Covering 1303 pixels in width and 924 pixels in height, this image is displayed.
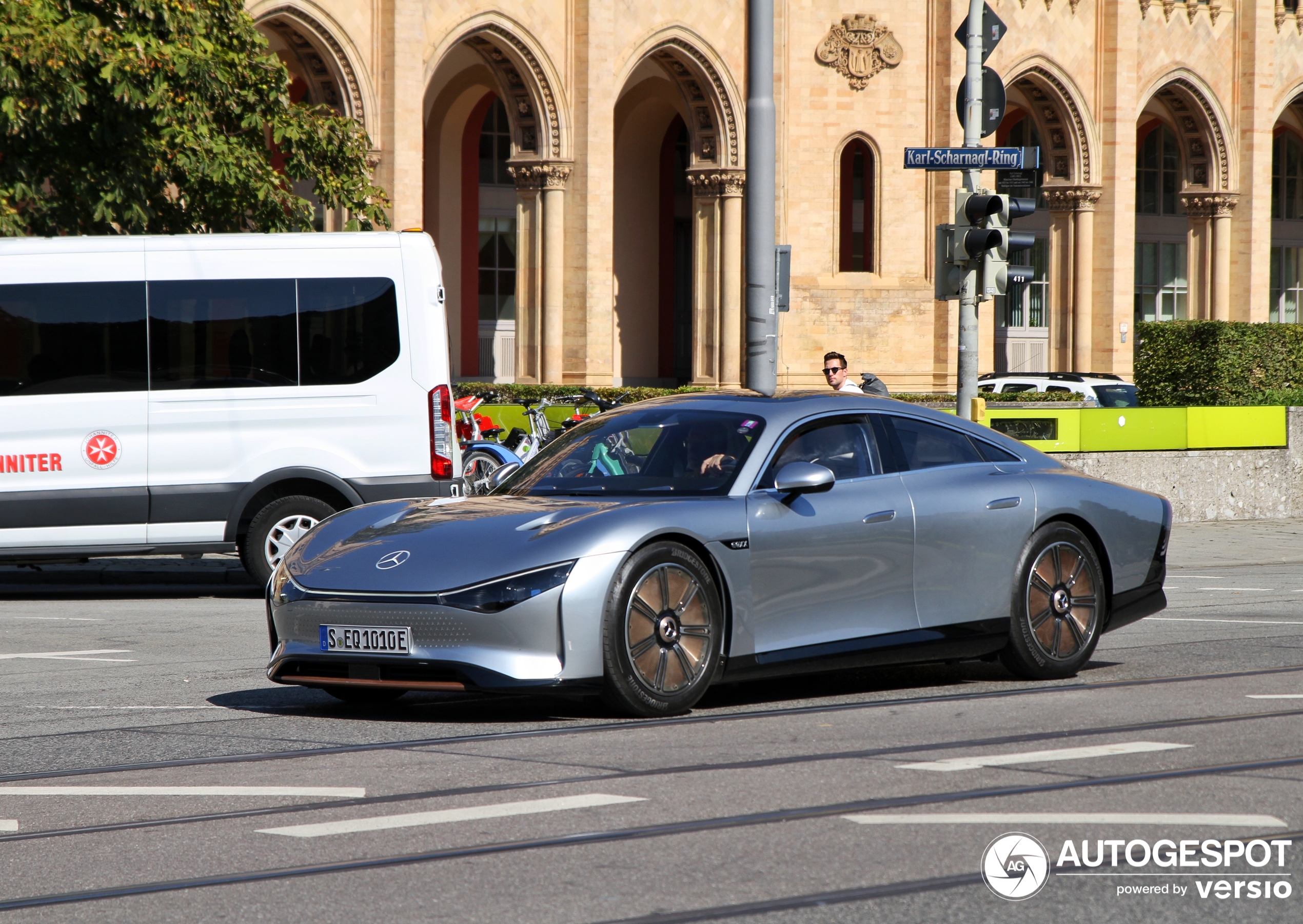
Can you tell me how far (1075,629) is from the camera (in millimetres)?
8414

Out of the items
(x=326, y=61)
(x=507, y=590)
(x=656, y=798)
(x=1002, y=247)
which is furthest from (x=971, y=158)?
(x=326, y=61)

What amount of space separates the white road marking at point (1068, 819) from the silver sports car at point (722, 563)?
183 centimetres

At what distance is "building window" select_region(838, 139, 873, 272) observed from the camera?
34.8 metres

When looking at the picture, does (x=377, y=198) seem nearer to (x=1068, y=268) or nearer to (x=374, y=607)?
(x=374, y=607)

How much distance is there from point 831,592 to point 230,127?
12.5 meters

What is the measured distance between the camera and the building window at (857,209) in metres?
34.8

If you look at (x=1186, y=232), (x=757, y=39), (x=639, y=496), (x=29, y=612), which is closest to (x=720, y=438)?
(x=639, y=496)

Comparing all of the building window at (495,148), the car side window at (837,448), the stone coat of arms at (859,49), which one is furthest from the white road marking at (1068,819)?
the building window at (495,148)

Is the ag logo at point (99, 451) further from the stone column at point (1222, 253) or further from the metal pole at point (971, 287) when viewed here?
the stone column at point (1222, 253)

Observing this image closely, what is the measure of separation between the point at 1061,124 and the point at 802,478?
1313 inches

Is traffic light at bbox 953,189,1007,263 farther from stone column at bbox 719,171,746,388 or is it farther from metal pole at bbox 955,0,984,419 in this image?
stone column at bbox 719,171,746,388

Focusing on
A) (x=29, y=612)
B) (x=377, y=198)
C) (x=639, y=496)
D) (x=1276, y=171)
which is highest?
(x=1276, y=171)

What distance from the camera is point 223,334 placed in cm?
1292

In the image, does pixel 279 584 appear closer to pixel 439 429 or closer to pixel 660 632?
pixel 660 632
